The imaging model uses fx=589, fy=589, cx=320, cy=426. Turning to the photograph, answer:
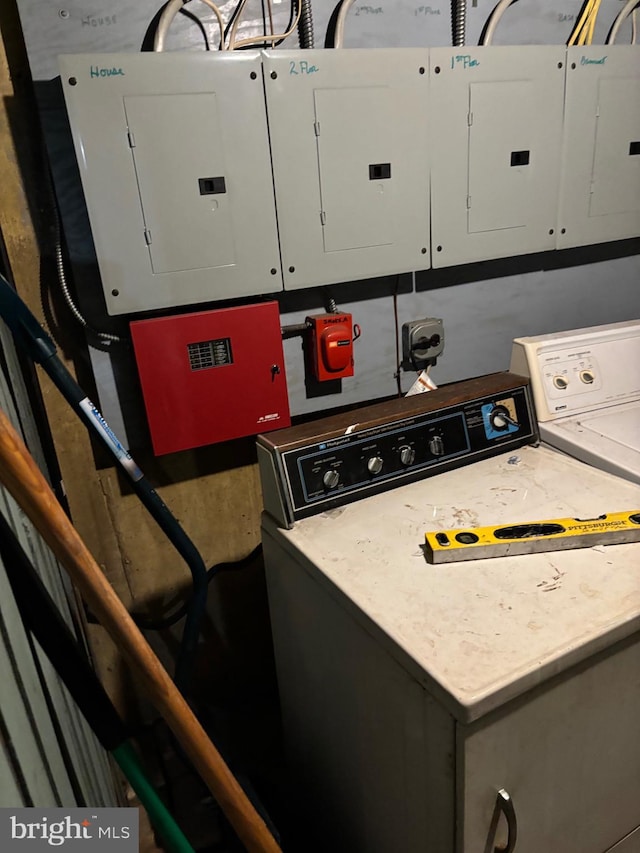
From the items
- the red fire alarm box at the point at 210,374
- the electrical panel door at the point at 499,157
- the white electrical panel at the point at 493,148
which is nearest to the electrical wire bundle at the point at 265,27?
the white electrical panel at the point at 493,148

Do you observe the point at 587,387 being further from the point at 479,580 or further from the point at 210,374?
the point at 210,374

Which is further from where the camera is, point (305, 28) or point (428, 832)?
point (305, 28)

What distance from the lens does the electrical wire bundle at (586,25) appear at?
1.50 metres

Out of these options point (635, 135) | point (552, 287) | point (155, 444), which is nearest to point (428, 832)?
point (155, 444)

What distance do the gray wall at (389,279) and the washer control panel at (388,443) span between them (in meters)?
0.33

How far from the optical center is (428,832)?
86cm

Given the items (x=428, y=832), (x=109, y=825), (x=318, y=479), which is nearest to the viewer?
(x=109, y=825)

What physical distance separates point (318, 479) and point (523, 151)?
98 centimetres

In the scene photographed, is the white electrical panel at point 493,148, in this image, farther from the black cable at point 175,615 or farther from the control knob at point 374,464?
the black cable at point 175,615

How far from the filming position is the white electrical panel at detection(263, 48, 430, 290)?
1.21 meters

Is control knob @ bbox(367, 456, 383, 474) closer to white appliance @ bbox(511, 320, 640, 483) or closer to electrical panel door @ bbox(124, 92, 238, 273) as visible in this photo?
white appliance @ bbox(511, 320, 640, 483)

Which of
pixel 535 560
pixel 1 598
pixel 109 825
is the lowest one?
pixel 109 825

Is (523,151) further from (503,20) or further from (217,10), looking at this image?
(217,10)

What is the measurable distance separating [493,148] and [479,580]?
1046 millimetres
